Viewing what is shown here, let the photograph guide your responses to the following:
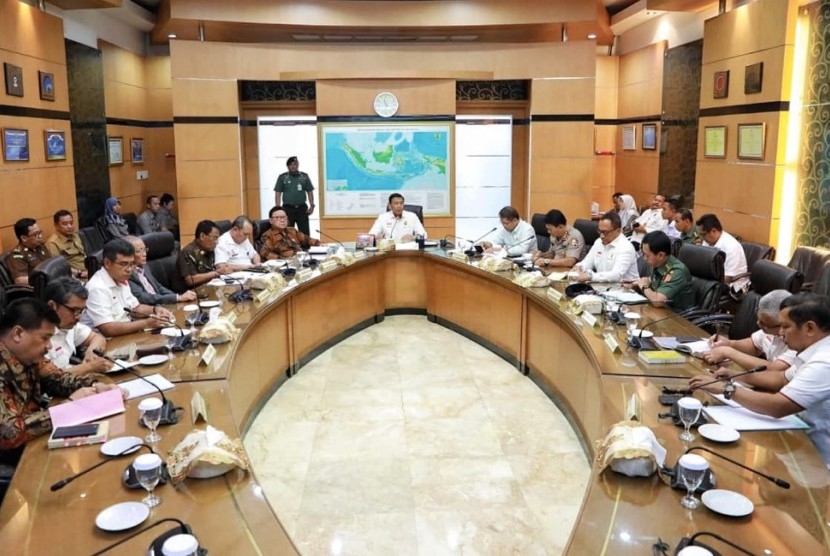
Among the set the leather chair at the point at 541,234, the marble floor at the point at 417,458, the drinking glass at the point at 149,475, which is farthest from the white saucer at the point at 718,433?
the leather chair at the point at 541,234

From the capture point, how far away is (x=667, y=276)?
430 cm

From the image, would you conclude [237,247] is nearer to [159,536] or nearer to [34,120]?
[34,120]

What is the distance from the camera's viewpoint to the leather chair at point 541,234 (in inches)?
259

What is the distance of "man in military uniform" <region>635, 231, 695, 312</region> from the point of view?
426 cm

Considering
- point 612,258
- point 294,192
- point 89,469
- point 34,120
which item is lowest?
point 89,469

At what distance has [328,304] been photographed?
554cm

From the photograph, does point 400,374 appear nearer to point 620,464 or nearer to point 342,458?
point 342,458

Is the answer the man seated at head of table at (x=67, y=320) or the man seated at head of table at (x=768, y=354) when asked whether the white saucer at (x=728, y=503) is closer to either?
the man seated at head of table at (x=768, y=354)

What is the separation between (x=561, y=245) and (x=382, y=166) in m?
3.21

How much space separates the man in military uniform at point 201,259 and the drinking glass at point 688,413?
152 inches

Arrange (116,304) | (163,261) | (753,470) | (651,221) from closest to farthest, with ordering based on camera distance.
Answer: (753,470) < (116,304) < (163,261) < (651,221)

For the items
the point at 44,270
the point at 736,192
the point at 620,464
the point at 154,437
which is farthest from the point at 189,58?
the point at 620,464

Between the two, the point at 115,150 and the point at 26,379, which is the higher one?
the point at 115,150

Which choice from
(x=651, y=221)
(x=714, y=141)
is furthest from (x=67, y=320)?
(x=651, y=221)
